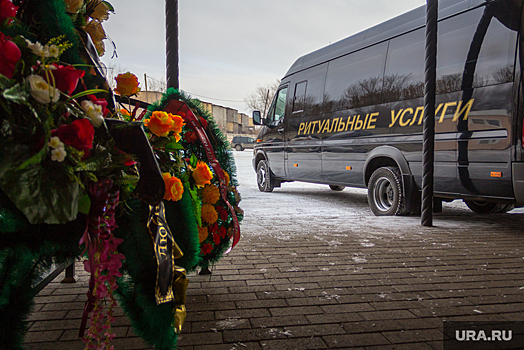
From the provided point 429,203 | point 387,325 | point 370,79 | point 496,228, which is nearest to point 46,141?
point 387,325

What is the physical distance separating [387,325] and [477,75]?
4011mm

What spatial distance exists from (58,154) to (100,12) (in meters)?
1.03

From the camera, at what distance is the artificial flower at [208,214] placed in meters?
2.69

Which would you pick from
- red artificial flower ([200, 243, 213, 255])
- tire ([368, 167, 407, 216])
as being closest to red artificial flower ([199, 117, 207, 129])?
red artificial flower ([200, 243, 213, 255])

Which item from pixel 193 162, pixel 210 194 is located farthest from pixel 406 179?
pixel 193 162

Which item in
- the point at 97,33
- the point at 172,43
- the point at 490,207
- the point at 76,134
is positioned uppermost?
the point at 172,43

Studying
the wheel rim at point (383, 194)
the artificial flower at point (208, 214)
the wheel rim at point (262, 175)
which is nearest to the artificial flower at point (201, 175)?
the artificial flower at point (208, 214)

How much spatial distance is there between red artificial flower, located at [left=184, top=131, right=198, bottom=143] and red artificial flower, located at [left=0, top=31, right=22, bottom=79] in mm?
1542

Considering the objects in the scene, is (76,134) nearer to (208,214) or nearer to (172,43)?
(208,214)

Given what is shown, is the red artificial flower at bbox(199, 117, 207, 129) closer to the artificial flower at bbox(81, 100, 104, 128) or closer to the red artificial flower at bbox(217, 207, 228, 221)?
the red artificial flower at bbox(217, 207, 228, 221)

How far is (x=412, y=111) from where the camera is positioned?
19.8ft

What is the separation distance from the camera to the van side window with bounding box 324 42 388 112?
672 centimetres

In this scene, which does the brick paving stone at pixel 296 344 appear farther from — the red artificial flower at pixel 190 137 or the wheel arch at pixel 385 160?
the wheel arch at pixel 385 160

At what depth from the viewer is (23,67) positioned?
120 cm
